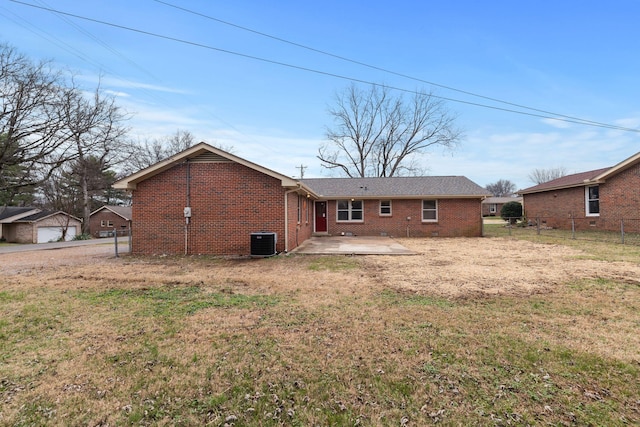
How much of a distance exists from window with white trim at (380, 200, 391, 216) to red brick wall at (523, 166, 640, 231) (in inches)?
487

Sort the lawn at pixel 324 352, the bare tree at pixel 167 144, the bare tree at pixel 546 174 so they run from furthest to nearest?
1. the bare tree at pixel 546 174
2. the bare tree at pixel 167 144
3. the lawn at pixel 324 352

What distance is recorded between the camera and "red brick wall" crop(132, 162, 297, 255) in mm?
11422

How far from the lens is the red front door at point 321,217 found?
19.5 meters

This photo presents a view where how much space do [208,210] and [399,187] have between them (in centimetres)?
1235

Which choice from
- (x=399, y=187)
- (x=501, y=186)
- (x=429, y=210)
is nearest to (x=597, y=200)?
(x=429, y=210)

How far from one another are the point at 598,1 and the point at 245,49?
13248mm

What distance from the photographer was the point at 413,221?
18.6m

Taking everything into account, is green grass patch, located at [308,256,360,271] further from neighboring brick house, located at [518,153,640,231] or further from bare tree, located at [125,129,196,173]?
bare tree, located at [125,129,196,173]

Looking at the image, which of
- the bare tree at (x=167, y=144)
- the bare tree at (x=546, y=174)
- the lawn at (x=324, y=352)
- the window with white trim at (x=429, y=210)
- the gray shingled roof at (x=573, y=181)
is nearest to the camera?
the lawn at (x=324, y=352)

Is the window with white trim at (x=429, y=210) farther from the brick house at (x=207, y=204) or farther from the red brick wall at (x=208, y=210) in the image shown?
the red brick wall at (x=208, y=210)

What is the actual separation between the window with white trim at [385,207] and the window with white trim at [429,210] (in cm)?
204

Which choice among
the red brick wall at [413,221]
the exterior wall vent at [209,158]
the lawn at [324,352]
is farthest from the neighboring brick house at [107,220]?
the lawn at [324,352]

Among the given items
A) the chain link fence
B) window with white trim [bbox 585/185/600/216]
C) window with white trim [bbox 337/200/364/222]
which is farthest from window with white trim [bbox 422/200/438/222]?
window with white trim [bbox 585/185/600/216]

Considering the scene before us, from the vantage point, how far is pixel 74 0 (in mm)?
9391
